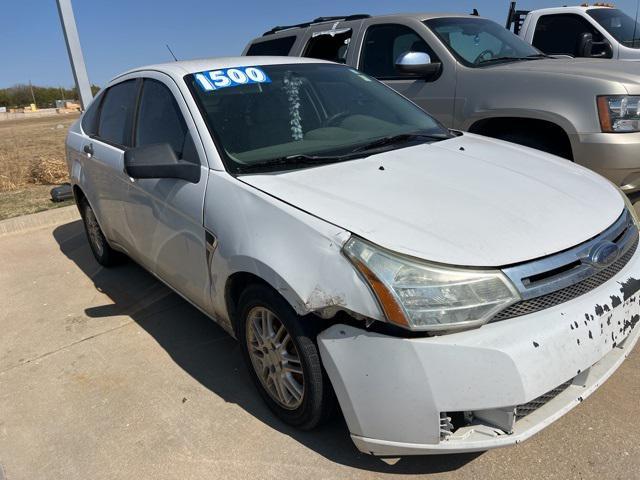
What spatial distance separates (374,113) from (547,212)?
58.0 inches

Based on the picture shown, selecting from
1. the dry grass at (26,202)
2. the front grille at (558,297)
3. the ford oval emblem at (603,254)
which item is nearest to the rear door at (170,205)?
the front grille at (558,297)

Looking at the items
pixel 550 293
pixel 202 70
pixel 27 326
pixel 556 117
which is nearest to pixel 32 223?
pixel 27 326

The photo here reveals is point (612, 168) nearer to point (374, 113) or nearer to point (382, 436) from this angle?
point (374, 113)

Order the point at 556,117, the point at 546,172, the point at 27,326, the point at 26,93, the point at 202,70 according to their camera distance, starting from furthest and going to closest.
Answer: the point at 26,93
the point at 556,117
the point at 27,326
the point at 202,70
the point at 546,172

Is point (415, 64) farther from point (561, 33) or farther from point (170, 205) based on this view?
point (561, 33)

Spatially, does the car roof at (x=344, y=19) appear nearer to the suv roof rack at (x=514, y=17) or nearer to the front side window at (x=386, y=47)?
the front side window at (x=386, y=47)

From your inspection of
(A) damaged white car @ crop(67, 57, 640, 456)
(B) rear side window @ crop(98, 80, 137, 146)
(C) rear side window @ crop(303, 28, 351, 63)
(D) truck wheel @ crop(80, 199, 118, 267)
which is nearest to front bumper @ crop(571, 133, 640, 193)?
(A) damaged white car @ crop(67, 57, 640, 456)

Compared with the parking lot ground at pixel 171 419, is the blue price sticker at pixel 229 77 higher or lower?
higher

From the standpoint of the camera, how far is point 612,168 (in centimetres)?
399

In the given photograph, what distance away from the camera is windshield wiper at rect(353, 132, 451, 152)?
2920 millimetres

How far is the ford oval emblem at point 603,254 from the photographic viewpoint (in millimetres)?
2084

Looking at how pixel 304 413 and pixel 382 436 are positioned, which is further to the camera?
pixel 304 413

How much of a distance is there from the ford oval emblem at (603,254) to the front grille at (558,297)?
0.04 metres

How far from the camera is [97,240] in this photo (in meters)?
4.79
